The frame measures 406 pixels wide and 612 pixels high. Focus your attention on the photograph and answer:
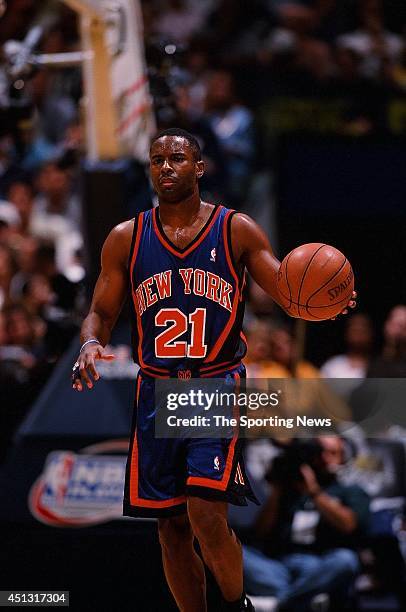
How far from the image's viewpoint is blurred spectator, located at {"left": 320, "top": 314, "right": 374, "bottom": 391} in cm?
875

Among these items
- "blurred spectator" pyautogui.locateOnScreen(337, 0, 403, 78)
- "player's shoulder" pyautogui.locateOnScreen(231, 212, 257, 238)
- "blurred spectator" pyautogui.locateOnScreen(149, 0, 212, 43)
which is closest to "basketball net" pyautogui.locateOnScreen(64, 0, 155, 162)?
"player's shoulder" pyautogui.locateOnScreen(231, 212, 257, 238)

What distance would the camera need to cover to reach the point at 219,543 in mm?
4633

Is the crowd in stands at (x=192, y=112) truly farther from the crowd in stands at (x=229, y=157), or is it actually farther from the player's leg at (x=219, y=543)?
the player's leg at (x=219, y=543)

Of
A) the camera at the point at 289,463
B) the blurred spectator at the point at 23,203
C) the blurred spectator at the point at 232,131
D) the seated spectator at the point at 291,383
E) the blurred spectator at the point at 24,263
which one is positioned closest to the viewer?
the seated spectator at the point at 291,383

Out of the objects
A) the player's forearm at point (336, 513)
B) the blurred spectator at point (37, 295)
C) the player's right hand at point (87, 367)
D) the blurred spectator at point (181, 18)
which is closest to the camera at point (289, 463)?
the player's forearm at point (336, 513)

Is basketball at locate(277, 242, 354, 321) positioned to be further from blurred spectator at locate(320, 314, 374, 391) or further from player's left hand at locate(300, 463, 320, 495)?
blurred spectator at locate(320, 314, 374, 391)

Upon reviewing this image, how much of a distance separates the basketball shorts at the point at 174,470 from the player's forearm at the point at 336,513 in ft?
6.94

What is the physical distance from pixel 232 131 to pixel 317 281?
6211 millimetres

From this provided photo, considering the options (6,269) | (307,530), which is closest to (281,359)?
(307,530)

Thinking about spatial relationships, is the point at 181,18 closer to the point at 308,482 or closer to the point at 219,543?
the point at 308,482

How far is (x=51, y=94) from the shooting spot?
11664 millimetres

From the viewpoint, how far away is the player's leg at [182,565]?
190 inches

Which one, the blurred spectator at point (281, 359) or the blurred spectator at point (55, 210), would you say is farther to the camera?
the blurred spectator at point (55, 210)

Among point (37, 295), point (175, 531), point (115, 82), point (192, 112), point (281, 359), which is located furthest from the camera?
point (192, 112)
